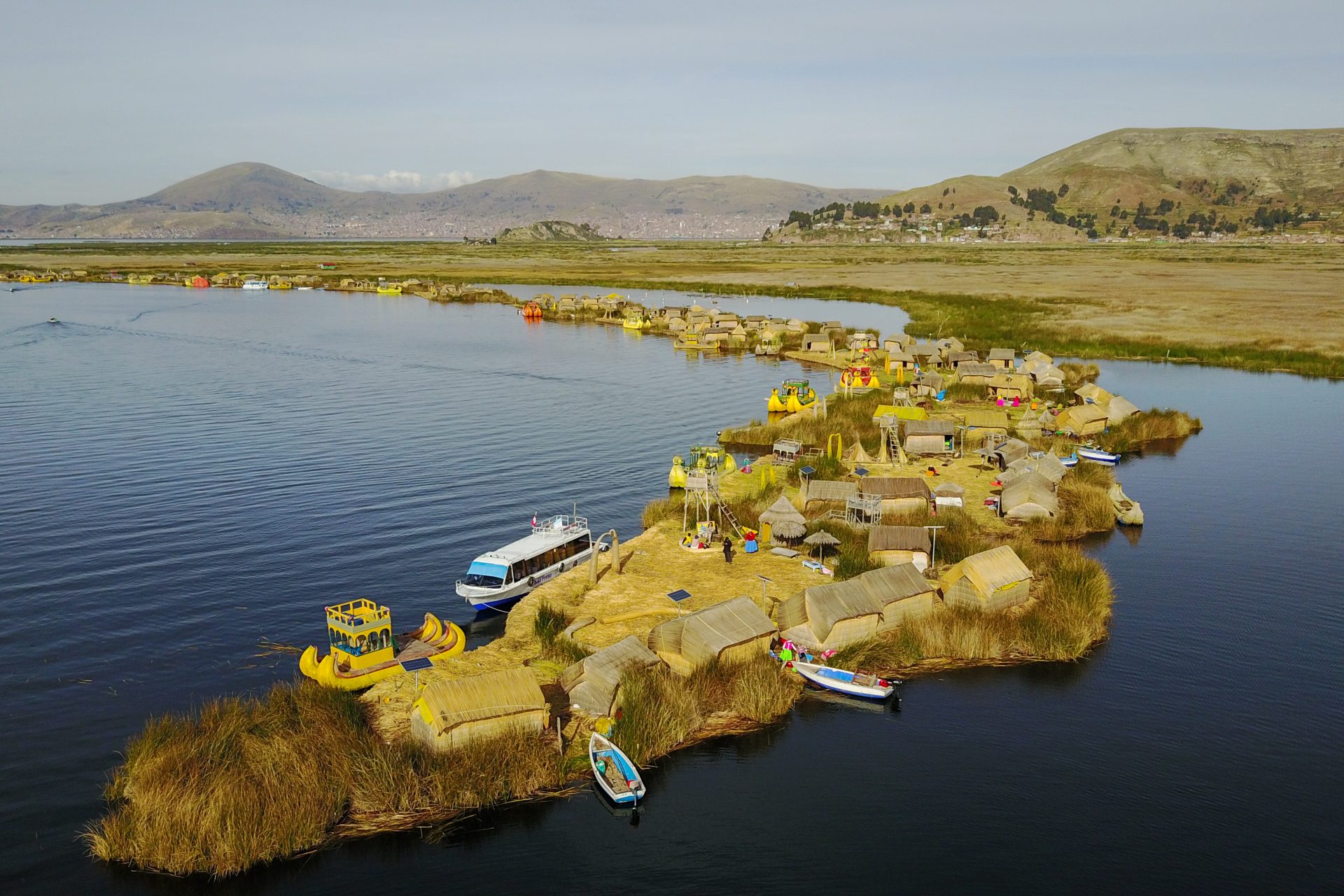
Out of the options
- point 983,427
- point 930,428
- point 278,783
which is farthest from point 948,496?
point 278,783

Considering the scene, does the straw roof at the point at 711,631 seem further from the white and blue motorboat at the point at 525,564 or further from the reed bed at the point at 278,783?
the white and blue motorboat at the point at 525,564

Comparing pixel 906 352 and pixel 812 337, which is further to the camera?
pixel 812 337

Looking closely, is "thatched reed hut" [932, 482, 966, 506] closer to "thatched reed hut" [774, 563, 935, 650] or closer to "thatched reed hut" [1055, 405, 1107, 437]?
"thatched reed hut" [774, 563, 935, 650]

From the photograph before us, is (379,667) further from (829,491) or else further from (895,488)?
(895,488)

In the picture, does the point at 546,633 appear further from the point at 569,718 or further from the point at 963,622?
the point at 963,622

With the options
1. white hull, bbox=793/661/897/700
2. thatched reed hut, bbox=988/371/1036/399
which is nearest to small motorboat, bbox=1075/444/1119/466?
thatched reed hut, bbox=988/371/1036/399

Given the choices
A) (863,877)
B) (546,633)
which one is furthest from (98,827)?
(863,877)
